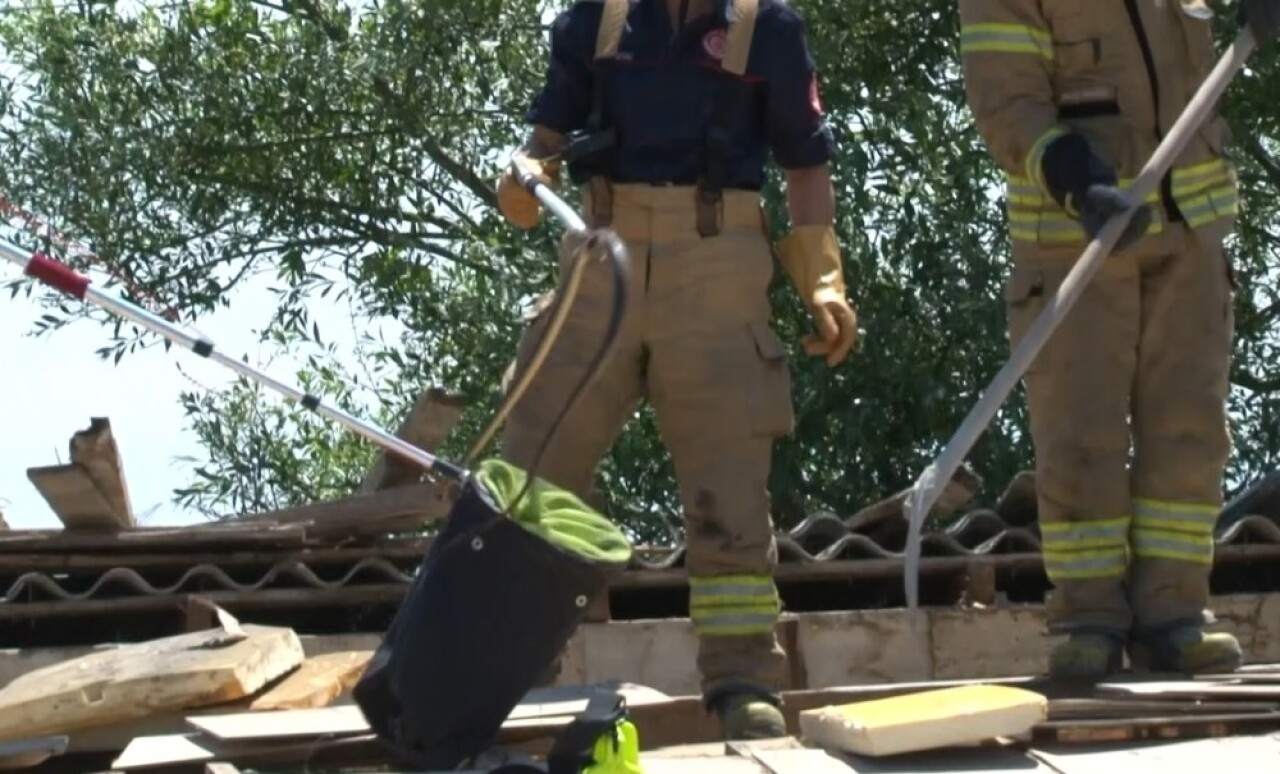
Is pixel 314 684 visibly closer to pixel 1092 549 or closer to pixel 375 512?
pixel 375 512

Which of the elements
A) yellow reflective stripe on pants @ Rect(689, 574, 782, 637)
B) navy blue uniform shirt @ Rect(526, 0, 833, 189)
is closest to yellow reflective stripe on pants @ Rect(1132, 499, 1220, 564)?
yellow reflective stripe on pants @ Rect(689, 574, 782, 637)

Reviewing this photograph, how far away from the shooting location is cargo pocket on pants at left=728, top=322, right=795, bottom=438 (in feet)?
19.1

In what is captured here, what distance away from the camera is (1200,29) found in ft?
20.2

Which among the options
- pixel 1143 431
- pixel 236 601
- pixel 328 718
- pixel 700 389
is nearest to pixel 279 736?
pixel 328 718

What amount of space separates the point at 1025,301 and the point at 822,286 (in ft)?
1.68

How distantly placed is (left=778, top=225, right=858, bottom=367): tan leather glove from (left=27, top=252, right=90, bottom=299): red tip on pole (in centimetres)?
164

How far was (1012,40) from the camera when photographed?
6012mm

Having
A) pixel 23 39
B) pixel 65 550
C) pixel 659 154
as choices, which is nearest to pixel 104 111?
pixel 23 39

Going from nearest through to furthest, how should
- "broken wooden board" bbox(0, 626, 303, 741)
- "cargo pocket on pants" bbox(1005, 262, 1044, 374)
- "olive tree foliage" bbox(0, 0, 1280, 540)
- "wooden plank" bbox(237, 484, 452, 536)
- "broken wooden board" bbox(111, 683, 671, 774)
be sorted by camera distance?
"broken wooden board" bbox(111, 683, 671, 774), "broken wooden board" bbox(0, 626, 303, 741), "cargo pocket on pants" bbox(1005, 262, 1044, 374), "wooden plank" bbox(237, 484, 452, 536), "olive tree foliage" bbox(0, 0, 1280, 540)

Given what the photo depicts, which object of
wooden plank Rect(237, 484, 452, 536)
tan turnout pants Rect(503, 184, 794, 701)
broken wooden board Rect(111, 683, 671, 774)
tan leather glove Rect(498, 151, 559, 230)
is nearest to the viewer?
broken wooden board Rect(111, 683, 671, 774)

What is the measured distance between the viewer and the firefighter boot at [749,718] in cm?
544

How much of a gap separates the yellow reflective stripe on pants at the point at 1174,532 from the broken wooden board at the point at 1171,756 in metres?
1.09

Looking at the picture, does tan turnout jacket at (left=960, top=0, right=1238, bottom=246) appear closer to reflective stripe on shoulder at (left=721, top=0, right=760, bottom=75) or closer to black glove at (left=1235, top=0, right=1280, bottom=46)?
black glove at (left=1235, top=0, right=1280, bottom=46)

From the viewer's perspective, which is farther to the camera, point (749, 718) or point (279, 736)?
point (749, 718)
